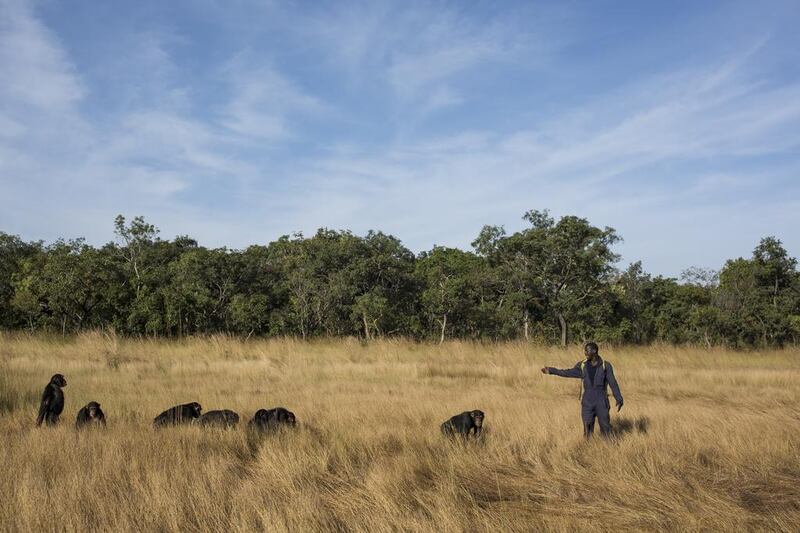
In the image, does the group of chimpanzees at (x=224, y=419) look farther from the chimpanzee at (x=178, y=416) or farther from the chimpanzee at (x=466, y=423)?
the chimpanzee at (x=466, y=423)

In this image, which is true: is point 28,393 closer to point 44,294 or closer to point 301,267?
point 44,294

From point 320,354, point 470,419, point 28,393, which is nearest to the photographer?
point 470,419

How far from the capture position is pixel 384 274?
22.4 meters

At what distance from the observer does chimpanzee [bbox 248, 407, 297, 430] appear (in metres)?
7.91

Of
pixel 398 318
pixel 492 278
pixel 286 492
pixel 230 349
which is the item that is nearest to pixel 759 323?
pixel 492 278

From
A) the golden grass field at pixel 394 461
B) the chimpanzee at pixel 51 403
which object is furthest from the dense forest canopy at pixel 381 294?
the chimpanzee at pixel 51 403

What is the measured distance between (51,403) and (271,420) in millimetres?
3120

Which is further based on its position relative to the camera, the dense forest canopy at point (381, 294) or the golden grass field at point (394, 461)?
the dense forest canopy at point (381, 294)

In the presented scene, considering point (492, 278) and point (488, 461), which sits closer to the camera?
point (488, 461)

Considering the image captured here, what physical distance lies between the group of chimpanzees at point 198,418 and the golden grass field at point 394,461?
28 cm

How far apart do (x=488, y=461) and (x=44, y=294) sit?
61.4 feet

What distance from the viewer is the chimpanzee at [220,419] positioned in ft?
26.2

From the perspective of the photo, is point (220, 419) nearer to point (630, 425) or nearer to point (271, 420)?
point (271, 420)

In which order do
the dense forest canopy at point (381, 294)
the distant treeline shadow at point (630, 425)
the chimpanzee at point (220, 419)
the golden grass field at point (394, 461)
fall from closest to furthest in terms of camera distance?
the golden grass field at point (394, 461) → the chimpanzee at point (220, 419) → the distant treeline shadow at point (630, 425) → the dense forest canopy at point (381, 294)
